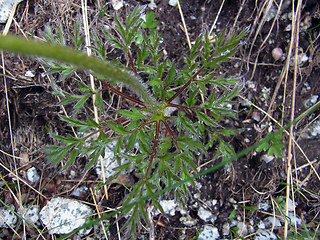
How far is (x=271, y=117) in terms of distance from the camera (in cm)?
295

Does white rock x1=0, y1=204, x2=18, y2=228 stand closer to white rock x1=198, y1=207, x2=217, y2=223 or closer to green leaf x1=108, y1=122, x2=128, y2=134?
green leaf x1=108, y1=122, x2=128, y2=134

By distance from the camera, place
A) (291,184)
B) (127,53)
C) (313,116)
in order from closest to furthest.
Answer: (127,53) → (291,184) → (313,116)

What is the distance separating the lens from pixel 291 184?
281 centimetres

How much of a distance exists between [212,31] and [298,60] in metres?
0.92

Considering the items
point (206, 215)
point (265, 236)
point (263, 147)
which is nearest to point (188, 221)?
point (206, 215)

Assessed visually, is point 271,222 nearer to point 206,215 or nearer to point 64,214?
point 206,215

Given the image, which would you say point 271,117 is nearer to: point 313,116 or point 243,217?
point 313,116

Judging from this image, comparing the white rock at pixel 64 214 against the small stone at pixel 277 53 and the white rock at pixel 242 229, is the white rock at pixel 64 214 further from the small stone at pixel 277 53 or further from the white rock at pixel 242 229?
the small stone at pixel 277 53

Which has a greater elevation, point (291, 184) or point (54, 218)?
point (291, 184)

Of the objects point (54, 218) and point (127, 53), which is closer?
point (127, 53)

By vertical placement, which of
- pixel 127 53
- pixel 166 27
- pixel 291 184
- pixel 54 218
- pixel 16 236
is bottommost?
pixel 16 236

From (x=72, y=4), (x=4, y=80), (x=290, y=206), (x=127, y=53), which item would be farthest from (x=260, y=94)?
(x=4, y=80)

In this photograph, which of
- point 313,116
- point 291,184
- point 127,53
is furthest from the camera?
point 313,116

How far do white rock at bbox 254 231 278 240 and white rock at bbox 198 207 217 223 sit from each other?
0.43m
